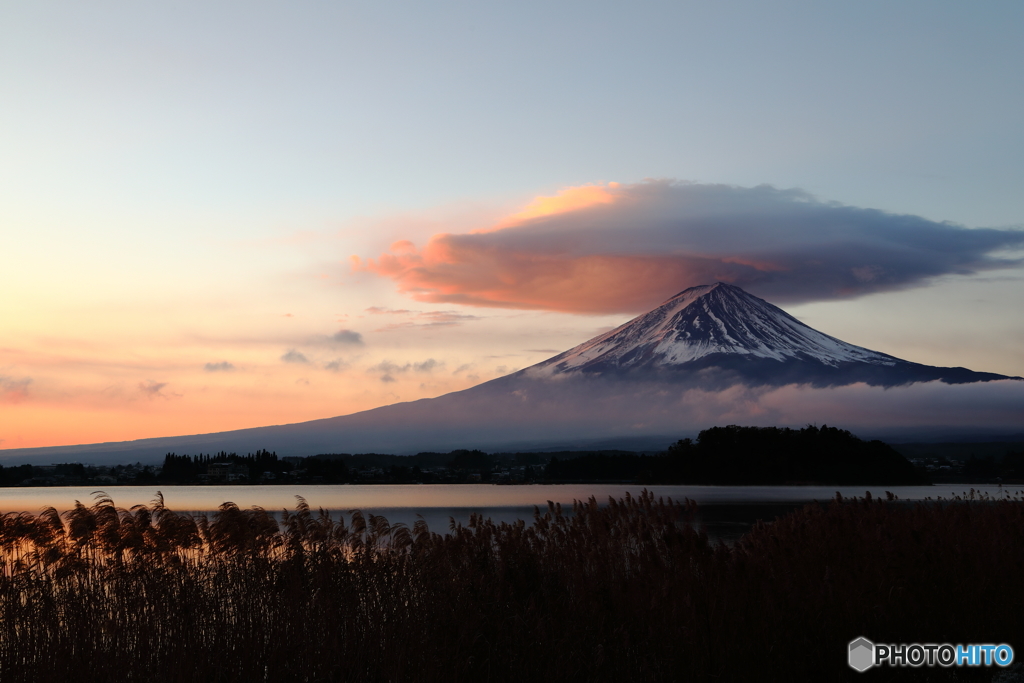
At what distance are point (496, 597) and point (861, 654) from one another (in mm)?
4216

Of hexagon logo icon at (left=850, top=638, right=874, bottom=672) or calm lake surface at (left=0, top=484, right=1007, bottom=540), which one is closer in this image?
hexagon logo icon at (left=850, top=638, right=874, bottom=672)

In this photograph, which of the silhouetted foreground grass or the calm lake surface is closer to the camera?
the silhouetted foreground grass

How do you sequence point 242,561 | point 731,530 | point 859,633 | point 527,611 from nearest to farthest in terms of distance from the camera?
1. point 859,633
2. point 527,611
3. point 242,561
4. point 731,530

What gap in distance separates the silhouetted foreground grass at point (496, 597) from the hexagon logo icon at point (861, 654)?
0.39 ft

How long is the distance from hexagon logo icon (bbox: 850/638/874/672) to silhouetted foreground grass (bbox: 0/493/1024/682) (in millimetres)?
120

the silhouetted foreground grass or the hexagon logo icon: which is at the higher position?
the silhouetted foreground grass

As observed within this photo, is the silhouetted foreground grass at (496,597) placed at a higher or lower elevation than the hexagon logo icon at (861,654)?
higher

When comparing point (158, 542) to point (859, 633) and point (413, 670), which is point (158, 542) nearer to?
point (413, 670)

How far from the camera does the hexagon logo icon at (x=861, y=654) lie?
8594 mm

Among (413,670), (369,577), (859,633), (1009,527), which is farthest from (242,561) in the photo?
(1009,527)

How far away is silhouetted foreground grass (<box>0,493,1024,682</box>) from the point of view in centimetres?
861

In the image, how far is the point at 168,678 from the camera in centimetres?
874

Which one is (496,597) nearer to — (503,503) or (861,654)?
(861,654)

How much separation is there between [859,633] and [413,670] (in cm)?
484
